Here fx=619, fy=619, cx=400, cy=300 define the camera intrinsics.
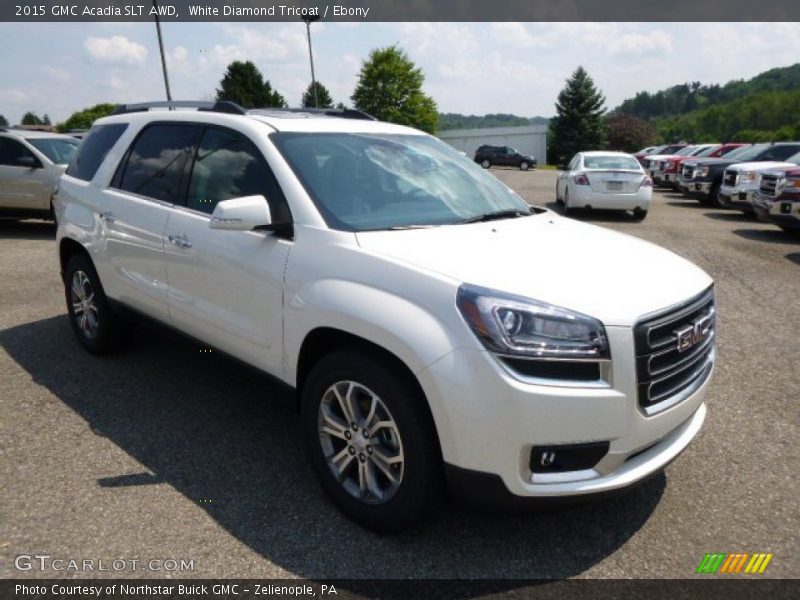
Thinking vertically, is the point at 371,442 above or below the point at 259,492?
above

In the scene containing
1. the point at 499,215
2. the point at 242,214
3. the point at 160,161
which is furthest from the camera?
the point at 160,161

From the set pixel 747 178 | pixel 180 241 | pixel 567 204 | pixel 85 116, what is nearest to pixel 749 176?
pixel 747 178

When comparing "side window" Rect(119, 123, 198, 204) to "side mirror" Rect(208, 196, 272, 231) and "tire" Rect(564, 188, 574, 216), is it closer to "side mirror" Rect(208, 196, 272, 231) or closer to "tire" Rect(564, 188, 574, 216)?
"side mirror" Rect(208, 196, 272, 231)

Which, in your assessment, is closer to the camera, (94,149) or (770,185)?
(94,149)

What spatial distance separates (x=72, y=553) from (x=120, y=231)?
7.59 ft

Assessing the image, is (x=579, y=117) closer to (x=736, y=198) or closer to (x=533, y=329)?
(x=736, y=198)

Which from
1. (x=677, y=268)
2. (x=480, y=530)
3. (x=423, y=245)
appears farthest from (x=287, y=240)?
(x=677, y=268)

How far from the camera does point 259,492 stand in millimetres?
3133

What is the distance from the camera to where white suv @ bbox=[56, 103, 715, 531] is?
236 cm

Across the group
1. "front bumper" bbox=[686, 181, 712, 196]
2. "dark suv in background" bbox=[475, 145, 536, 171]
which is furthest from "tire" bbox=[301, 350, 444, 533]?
"dark suv in background" bbox=[475, 145, 536, 171]

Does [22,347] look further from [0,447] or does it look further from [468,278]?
[468,278]

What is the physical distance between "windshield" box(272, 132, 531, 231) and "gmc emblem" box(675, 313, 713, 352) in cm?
123

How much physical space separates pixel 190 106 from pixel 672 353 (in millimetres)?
3482

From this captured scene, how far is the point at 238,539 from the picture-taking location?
2.77 meters
